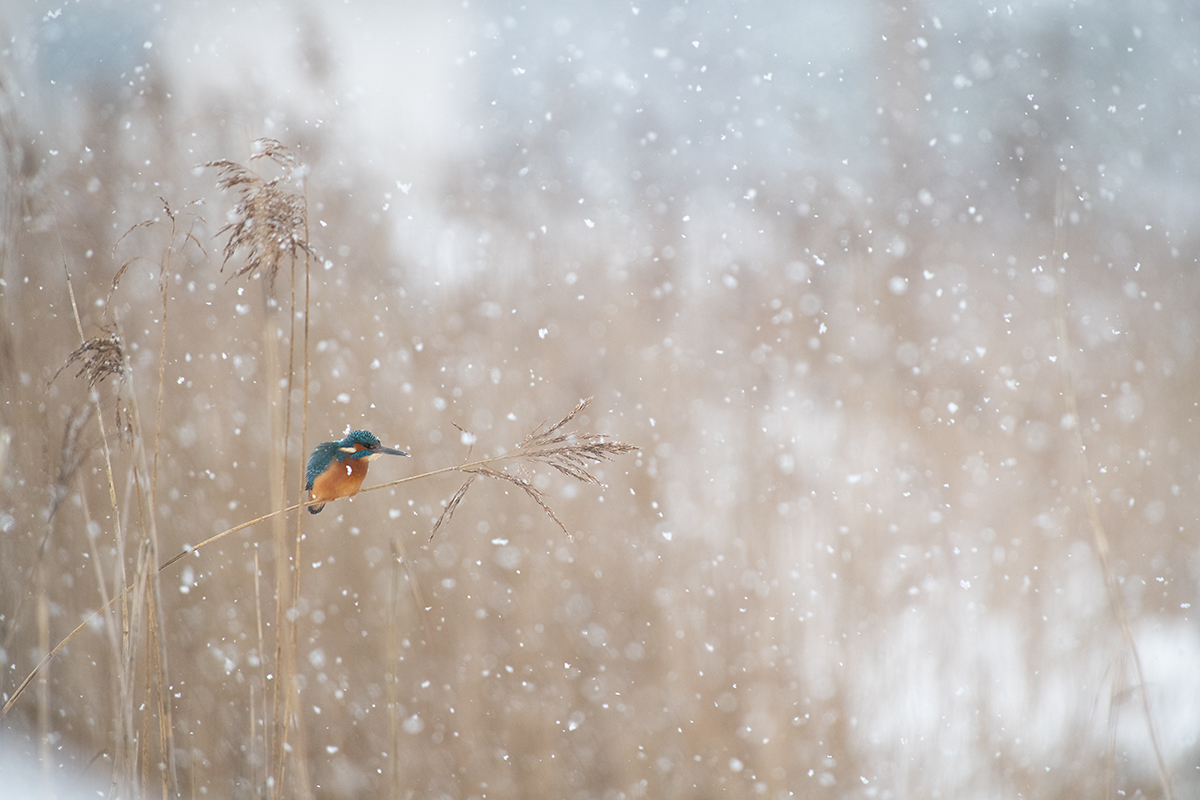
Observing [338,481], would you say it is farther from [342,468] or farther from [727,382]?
[727,382]

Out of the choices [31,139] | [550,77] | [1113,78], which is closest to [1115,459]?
[1113,78]

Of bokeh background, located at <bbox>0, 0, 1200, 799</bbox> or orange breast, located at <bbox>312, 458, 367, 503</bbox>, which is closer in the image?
orange breast, located at <bbox>312, 458, 367, 503</bbox>

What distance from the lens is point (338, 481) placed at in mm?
573

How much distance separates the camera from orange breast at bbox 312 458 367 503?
57 cm

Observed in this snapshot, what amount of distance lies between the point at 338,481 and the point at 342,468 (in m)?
0.01

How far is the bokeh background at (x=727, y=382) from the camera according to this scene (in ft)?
2.36

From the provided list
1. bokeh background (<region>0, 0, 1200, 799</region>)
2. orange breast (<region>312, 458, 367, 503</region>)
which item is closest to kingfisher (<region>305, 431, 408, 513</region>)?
orange breast (<region>312, 458, 367, 503</region>)

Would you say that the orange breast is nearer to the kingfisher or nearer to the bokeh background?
the kingfisher

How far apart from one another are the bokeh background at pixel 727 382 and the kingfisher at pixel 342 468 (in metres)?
0.16

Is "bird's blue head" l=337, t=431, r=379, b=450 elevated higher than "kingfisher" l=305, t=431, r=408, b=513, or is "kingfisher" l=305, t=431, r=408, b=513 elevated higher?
"bird's blue head" l=337, t=431, r=379, b=450

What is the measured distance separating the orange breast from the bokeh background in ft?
0.54

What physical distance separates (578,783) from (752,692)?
225mm

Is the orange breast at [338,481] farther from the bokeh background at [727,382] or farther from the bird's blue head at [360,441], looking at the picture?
the bokeh background at [727,382]

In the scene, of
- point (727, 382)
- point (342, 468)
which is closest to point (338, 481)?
point (342, 468)
